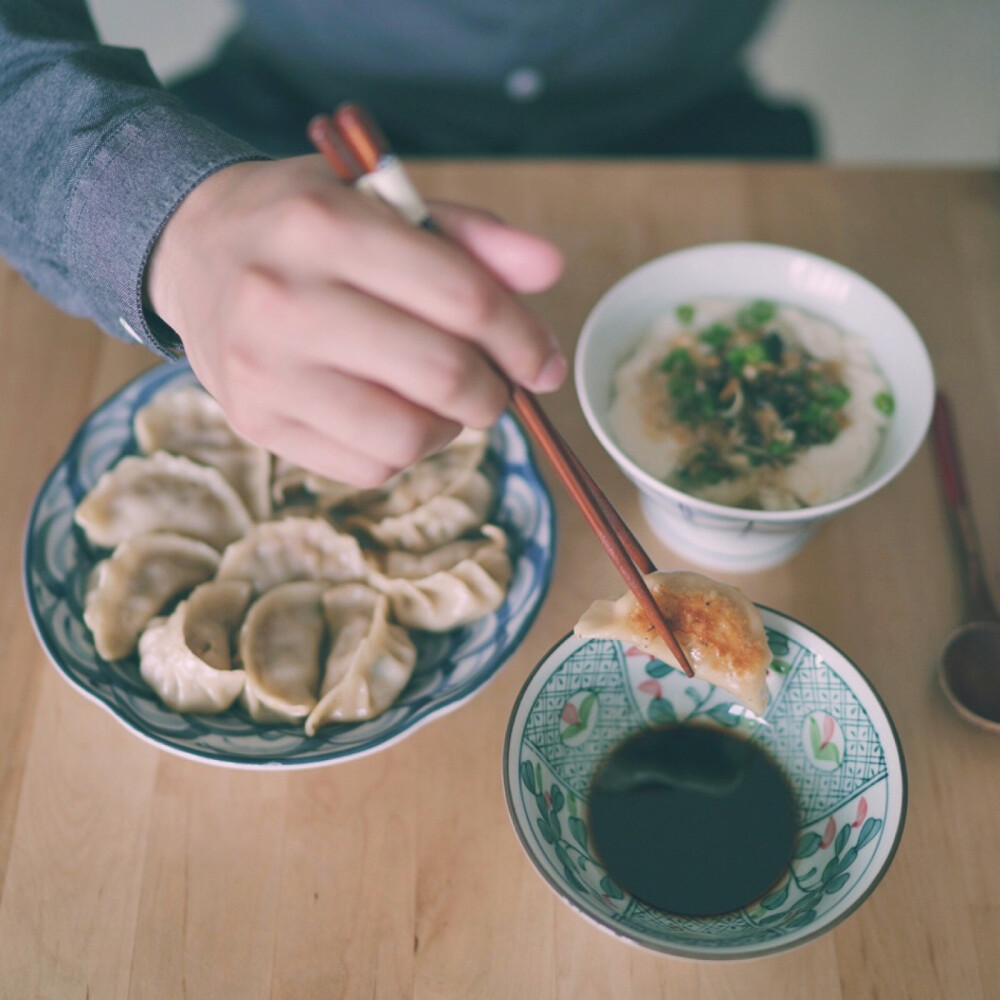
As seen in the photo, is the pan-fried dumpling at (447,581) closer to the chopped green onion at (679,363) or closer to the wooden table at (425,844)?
the wooden table at (425,844)

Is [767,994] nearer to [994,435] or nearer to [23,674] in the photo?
[994,435]

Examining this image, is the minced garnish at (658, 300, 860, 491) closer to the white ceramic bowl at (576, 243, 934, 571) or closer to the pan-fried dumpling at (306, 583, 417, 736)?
the white ceramic bowl at (576, 243, 934, 571)

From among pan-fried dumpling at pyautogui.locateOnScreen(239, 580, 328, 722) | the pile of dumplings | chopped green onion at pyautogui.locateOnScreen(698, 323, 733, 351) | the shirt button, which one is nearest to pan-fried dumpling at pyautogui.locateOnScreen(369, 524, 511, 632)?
the pile of dumplings

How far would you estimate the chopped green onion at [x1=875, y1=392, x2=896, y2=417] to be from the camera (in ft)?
4.45

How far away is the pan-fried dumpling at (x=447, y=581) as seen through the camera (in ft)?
4.14

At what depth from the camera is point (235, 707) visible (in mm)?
1222

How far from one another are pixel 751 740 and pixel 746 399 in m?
0.55

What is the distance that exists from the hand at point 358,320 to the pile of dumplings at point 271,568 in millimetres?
409

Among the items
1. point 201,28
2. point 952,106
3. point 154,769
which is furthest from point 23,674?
point 952,106

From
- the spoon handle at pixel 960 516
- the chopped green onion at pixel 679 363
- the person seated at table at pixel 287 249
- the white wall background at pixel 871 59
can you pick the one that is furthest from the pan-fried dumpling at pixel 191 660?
the white wall background at pixel 871 59

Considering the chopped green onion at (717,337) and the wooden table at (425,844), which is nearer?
the wooden table at (425,844)

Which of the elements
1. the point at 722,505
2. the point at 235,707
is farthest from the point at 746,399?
the point at 235,707

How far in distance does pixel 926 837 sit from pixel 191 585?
1.09 m

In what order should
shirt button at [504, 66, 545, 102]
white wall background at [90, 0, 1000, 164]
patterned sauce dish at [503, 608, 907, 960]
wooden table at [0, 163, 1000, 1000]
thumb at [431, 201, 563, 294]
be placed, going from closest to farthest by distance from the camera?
1. thumb at [431, 201, 563, 294]
2. patterned sauce dish at [503, 608, 907, 960]
3. wooden table at [0, 163, 1000, 1000]
4. shirt button at [504, 66, 545, 102]
5. white wall background at [90, 0, 1000, 164]
